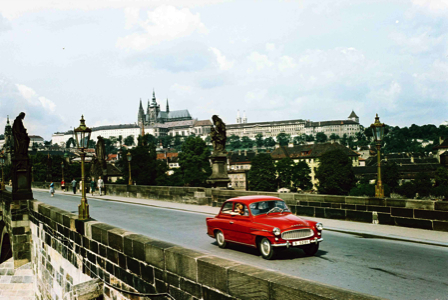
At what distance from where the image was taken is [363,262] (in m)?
8.62

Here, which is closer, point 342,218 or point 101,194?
point 342,218

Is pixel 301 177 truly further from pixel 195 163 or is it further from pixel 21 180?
pixel 21 180

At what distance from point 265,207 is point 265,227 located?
90 centimetres

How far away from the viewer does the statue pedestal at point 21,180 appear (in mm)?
18828

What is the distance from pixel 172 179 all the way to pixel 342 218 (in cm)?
7165

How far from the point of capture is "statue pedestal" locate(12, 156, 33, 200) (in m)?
18.8

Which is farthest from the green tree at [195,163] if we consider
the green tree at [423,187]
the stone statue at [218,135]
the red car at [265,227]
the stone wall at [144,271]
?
the red car at [265,227]

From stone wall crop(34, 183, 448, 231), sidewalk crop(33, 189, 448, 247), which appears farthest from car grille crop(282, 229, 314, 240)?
stone wall crop(34, 183, 448, 231)

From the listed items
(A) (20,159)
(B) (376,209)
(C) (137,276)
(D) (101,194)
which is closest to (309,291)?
(C) (137,276)

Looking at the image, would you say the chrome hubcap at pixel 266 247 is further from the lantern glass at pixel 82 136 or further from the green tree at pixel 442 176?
the green tree at pixel 442 176

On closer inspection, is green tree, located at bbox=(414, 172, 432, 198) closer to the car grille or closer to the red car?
the red car

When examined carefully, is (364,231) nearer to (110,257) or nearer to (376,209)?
(376,209)

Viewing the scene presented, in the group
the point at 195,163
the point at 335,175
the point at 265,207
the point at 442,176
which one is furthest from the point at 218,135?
the point at 442,176

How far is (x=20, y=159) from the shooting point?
20.2 m
